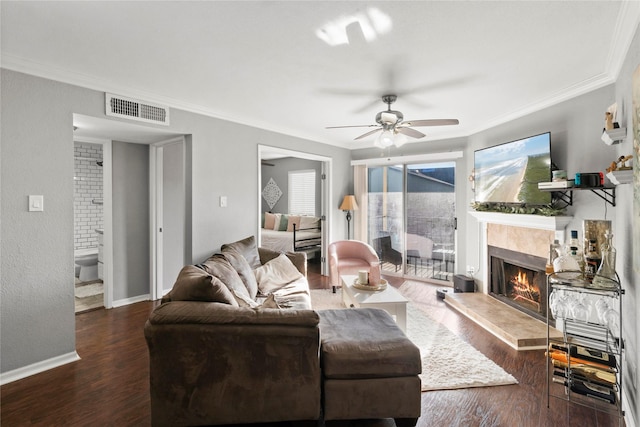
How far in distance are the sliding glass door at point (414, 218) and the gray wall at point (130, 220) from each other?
3.67 meters

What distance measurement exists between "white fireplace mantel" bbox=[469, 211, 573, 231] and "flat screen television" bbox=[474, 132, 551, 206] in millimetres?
157

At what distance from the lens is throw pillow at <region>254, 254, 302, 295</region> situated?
3382 millimetres

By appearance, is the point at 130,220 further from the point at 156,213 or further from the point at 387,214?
the point at 387,214

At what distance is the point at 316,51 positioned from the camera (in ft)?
7.43

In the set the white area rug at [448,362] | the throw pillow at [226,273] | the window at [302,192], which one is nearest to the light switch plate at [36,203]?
the throw pillow at [226,273]

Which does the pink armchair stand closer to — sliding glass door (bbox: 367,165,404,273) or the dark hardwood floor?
sliding glass door (bbox: 367,165,404,273)

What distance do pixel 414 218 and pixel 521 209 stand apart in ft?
6.71

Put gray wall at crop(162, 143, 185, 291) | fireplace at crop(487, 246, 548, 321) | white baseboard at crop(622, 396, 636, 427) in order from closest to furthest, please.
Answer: white baseboard at crop(622, 396, 636, 427), fireplace at crop(487, 246, 548, 321), gray wall at crop(162, 143, 185, 291)

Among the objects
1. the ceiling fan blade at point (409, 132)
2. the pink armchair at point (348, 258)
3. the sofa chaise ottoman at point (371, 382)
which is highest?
the ceiling fan blade at point (409, 132)

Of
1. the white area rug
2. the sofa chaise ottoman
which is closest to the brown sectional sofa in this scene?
the sofa chaise ottoman

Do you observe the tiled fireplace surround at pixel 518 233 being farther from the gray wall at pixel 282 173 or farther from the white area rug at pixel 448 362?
the gray wall at pixel 282 173

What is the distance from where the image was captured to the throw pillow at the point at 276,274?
133 inches

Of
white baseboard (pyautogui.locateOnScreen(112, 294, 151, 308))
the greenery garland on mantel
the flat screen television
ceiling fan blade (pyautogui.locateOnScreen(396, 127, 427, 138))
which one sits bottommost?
white baseboard (pyautogui.locateOnScreen(112, 294, 151, 308))

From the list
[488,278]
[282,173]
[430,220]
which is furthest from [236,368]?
[282,173]
